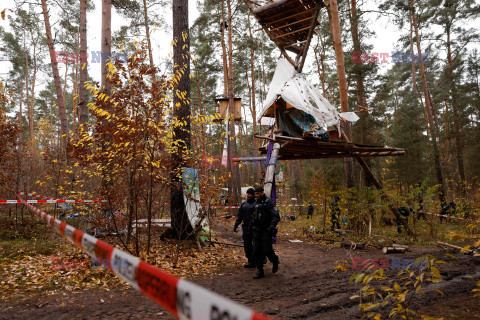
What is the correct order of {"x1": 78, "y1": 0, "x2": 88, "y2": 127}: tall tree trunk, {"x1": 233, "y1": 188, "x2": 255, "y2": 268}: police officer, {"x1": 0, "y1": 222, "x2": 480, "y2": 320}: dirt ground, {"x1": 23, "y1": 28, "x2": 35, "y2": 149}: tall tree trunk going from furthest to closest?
1. {"x1": 23, "y1": 28, "x2": 35, "y2": 149}: tall tree trunk
2. {"x1": 78, "y1": 0, "x2": 88, "y2": 127}: tall tree trunk
3. {"x1": 233, "y1": 188, "x2": 255, "y2": 268}: police officer
4. {"x1": 0, "y1": 222, "x2": 480, "y2": 320}: dirt ground

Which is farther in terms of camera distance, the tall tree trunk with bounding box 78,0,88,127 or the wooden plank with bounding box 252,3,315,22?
the tall tree trunk with bounding box 78,0,88,127

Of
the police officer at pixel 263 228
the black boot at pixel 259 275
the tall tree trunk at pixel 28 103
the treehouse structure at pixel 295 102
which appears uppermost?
the tall tree trunk at pixel 28 103

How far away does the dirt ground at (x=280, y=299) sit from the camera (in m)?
3.73

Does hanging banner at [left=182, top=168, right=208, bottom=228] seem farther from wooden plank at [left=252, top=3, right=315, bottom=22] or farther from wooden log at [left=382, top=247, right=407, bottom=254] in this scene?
wooden plank at [left=252, top=3, right=315, bottom=22]

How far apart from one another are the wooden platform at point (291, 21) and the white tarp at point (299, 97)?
55 centimetres

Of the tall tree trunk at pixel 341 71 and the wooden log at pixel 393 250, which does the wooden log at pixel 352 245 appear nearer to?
the wooden log at pixel 393 250

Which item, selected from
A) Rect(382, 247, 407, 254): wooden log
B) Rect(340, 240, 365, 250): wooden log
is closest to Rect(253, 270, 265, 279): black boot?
Rect(340, 240, 365, 250): wooden log

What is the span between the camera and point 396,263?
6.70m

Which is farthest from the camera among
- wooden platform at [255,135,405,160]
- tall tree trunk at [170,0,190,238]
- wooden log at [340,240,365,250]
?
wooden log at [340,240,365,250]

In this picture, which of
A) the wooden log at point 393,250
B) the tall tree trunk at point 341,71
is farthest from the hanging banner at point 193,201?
the tall tree trunk at point 341,71

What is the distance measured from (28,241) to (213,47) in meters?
17.2

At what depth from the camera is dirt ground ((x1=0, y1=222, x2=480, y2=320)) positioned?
3.73 metres

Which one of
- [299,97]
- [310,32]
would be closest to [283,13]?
[310,32]

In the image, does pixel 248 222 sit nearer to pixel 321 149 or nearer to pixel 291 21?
pixel 321 149
